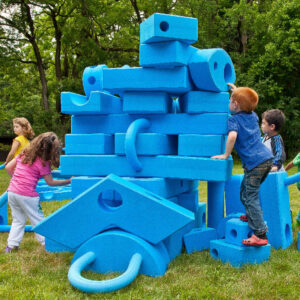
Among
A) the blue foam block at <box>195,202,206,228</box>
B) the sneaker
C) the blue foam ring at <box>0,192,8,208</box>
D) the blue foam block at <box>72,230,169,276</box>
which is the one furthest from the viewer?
the blue foam ring at <box>0,192,8,208</box>

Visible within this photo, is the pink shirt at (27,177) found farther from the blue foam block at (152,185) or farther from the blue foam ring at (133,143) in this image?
the blue foam ring at (133,143)

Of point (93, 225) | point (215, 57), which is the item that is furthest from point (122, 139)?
point (215, 57)

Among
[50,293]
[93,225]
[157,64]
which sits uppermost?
[157,64]

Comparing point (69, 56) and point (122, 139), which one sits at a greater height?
point (69, 56)

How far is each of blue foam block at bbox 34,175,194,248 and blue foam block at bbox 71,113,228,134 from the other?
65 centimetres

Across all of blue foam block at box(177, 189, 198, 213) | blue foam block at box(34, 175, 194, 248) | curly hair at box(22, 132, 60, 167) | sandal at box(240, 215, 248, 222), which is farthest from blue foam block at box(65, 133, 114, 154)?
sandal at box(240, 215, 248, 222)

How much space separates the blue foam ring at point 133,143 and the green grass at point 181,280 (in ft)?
2.76

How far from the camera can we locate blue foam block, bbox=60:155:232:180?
2922 millimetres

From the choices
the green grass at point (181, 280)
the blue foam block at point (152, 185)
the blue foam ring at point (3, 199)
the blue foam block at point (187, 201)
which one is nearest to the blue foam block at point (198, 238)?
the green grass at point (181, 280)

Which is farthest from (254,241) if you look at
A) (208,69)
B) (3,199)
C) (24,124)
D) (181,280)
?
(24,124)

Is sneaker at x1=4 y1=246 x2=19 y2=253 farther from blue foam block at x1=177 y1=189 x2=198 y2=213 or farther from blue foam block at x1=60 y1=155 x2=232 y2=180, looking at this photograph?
blue foam block at x1=177 y1=189 x2=198 y2=213

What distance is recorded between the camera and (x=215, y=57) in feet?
10.0

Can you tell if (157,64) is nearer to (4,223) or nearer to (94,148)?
(94,148)

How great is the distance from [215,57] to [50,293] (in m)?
2.17
